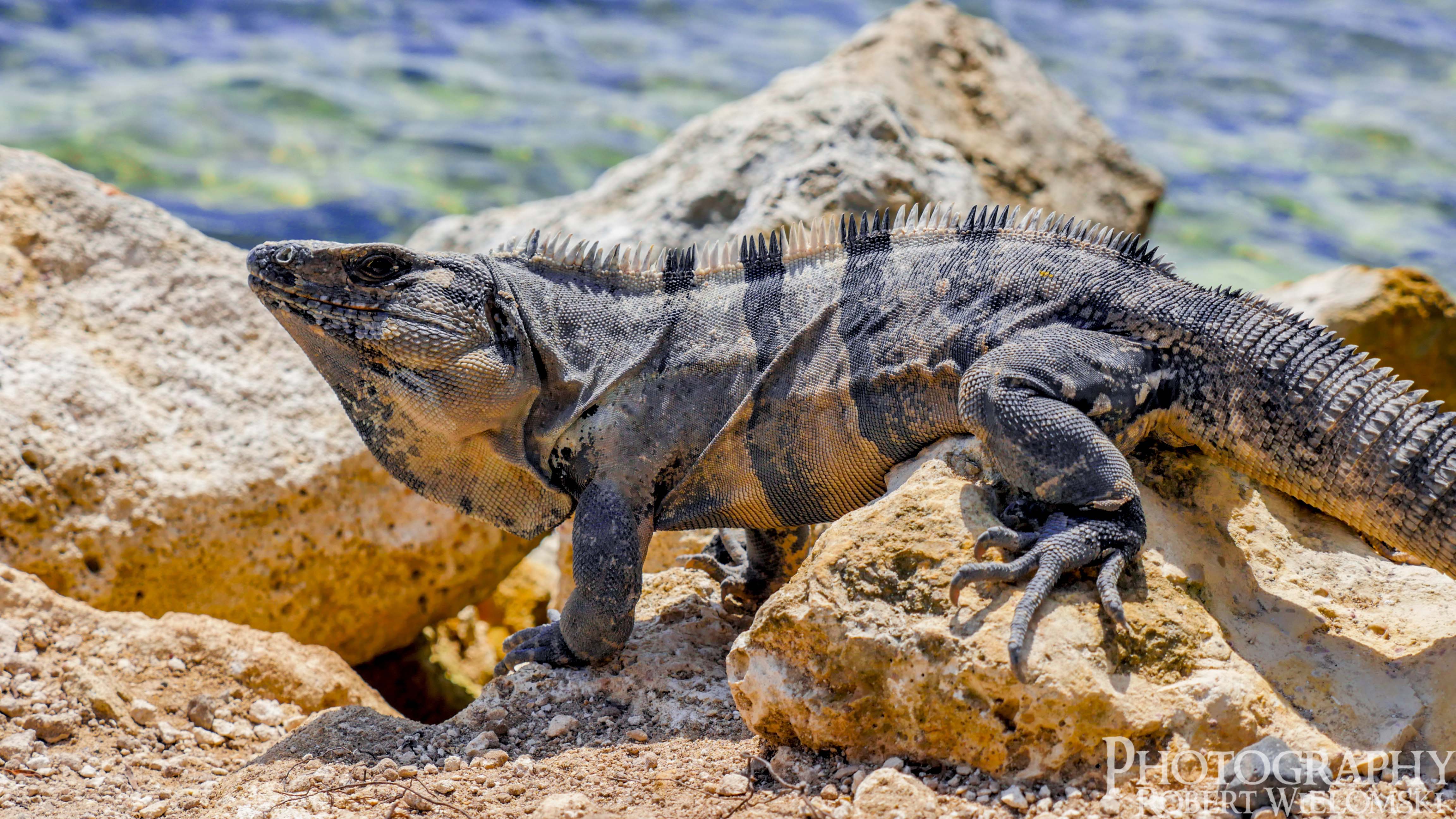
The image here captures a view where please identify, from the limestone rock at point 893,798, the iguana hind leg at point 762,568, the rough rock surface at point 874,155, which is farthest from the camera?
the rough rock surface at point 874,155

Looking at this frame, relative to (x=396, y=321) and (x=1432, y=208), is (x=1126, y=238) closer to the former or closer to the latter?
(x=396, y=321)

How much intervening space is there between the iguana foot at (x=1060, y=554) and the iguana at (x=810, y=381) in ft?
0.08

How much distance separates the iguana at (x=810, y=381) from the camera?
154 inches

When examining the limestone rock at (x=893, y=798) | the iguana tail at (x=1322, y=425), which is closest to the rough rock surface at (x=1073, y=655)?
the limestone rock at (x=893, y=798)

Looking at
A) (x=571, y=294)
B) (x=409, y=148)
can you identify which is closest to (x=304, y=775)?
(x=571, y=294)

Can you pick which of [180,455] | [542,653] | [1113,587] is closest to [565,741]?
[542,653]

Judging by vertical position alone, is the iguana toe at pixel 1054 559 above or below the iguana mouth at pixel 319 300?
below

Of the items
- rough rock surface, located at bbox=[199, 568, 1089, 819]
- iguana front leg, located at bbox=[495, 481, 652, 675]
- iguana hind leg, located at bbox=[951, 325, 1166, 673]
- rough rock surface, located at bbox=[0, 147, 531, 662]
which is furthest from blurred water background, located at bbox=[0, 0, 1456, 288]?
iguana hind leg, located at bbox=[951, 325, 1166, 673]

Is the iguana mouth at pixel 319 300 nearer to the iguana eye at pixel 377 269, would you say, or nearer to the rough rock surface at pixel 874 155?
the iguana eye at pixel 377 269

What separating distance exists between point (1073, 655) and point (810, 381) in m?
1.48

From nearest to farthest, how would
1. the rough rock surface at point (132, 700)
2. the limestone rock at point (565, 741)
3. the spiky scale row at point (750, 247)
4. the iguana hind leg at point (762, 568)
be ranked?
the limestone rock at point (565, 741)
the rough rock surface at point (132, 700)
the spiky scale row at point (750, 247)
the iguana hind leg at point (762, 568)

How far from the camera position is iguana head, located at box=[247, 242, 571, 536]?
4.35m

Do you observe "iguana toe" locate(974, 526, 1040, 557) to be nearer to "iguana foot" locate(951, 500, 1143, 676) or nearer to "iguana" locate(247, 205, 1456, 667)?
"iguana foot" locate(951, 500, 1143, 676)

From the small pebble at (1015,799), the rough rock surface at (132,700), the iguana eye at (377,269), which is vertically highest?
the iguana eye at (377,269)
